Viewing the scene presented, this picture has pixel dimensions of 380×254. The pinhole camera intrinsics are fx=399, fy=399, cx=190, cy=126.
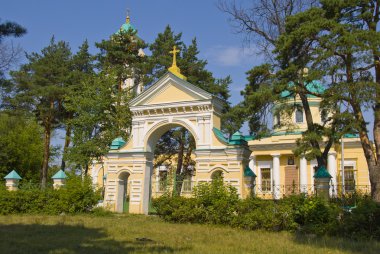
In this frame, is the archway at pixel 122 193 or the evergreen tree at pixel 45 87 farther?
the evergreen tree at pixel 45 87

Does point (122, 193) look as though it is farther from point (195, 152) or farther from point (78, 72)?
point (78, 72)

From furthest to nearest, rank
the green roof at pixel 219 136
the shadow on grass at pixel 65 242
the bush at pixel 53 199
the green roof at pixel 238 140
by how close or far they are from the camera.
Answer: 1. the bush at pixel 53 199
2. the green roof at pixel 219 136
3. the green roof at pixel 238 140
4. the shadow on grass at pixel 65 242

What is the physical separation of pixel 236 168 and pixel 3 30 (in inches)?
416

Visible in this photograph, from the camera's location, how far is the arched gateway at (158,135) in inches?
698

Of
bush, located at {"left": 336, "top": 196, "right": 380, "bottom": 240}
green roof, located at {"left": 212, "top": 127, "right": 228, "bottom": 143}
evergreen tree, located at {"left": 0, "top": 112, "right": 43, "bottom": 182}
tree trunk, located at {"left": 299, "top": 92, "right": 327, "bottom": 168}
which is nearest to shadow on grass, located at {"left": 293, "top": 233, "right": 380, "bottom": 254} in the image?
bush, located at {"left": 336, "top": 196, "right": 380, "bottom": 240}

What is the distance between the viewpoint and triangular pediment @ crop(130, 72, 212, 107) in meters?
18.8

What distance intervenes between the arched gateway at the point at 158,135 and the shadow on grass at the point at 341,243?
20.7 ft

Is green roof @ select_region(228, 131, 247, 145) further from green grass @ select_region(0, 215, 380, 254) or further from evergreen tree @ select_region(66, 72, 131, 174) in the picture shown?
evergreen tree @ select_region(66, 72, 131, 174)

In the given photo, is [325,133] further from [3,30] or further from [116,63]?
[116,63]

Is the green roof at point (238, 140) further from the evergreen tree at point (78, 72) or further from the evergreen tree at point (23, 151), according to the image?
the evergreen tree at point (23, 151)

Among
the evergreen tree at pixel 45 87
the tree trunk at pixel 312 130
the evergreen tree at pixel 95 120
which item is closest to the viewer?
the tree trunk at pixel 312 130

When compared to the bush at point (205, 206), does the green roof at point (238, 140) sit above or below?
above

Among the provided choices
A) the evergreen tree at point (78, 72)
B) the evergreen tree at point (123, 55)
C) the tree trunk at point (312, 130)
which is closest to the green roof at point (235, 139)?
the tree trunk at point (312, 130)

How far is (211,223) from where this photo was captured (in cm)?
1413
